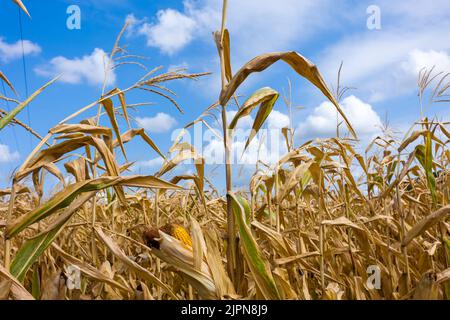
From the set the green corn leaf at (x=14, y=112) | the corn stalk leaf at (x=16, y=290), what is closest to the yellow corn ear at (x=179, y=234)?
the corn stalk leaf at (x=16, y=290)

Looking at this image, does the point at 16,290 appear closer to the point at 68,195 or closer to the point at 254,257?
the point at 68,195

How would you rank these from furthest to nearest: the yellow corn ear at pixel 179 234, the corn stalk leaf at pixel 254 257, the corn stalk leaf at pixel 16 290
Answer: the yellow corn ear at pixel 179 234 < the corn stalk leaf at pixel 254 257 < the corn stalk leaf at pixel 16 290

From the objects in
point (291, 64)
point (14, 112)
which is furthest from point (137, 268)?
point (291, 64)

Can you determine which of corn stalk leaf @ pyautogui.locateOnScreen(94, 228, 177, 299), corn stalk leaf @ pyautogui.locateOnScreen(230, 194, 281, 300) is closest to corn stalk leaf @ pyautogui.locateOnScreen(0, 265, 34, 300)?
corn stalk leaf @ pyautogui.locateOnScreen(94, 228, 177, 299)

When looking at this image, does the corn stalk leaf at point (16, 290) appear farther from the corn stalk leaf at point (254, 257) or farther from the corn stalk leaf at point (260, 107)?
the corn stalk leaf at point (260, 107)

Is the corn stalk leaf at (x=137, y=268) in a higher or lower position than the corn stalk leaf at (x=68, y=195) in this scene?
lower

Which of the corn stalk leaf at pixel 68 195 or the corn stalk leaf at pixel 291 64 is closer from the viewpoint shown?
the corn stalk leaf at pixel 68 195

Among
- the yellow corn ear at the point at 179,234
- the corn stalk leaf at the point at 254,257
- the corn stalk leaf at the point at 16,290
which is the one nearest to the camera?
the corn stalk leaf at the point at 16,290

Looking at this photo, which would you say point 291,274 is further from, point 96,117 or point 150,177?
point 96,117

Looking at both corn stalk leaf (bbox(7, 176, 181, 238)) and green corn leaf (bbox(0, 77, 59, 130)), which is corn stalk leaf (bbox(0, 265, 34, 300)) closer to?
corn stalk leaf (bbox(7, 176, 181, 238))

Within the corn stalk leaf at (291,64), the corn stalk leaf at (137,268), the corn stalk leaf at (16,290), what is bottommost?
the corn stalk leaf at (16,290)

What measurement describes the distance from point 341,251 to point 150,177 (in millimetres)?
1169

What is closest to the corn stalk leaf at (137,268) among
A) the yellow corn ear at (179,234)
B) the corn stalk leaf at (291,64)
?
the yellow corn ear at (179,234)

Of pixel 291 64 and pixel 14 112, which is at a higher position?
pixel 291 64
